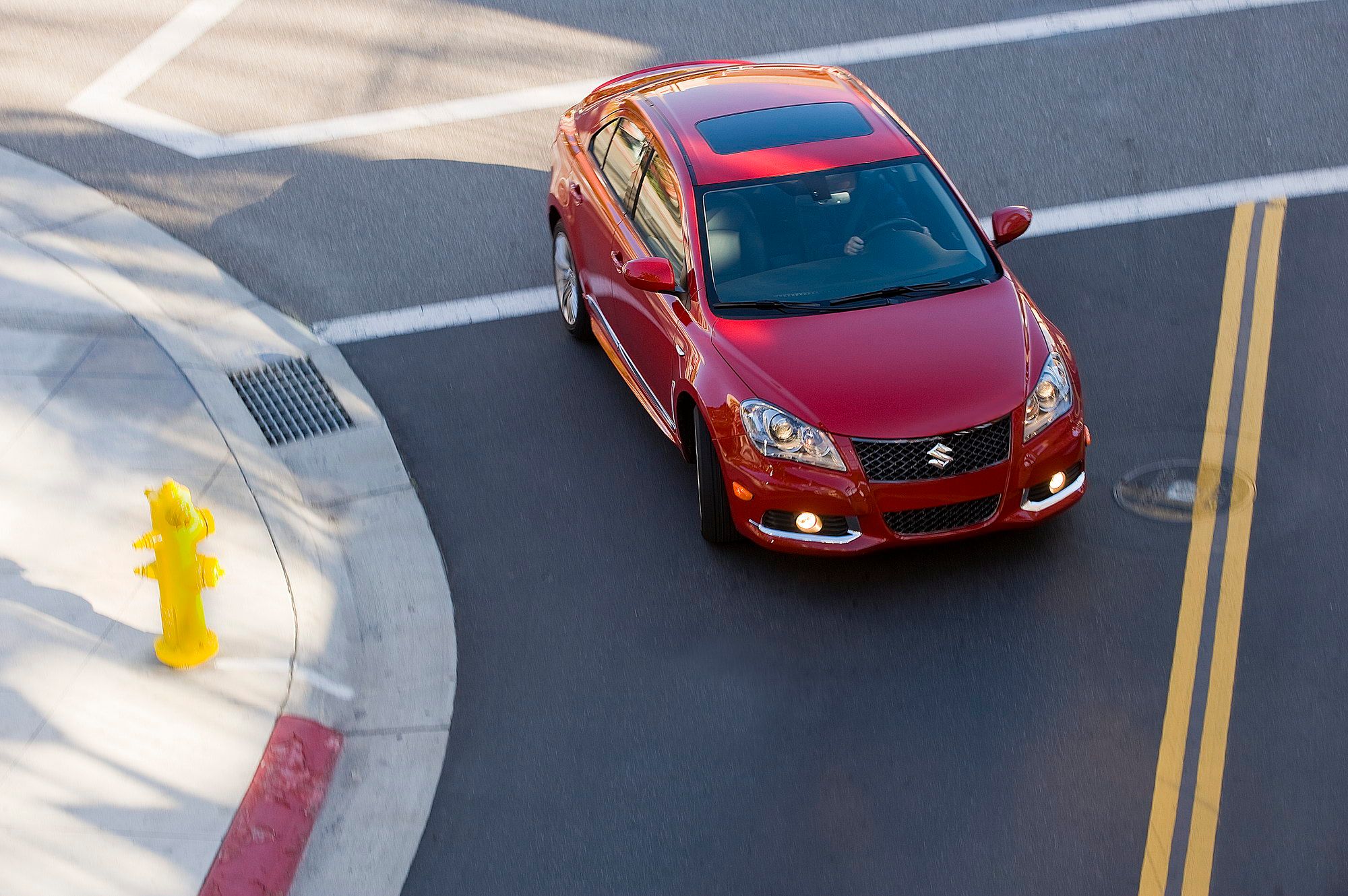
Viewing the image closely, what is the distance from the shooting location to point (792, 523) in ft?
25.0

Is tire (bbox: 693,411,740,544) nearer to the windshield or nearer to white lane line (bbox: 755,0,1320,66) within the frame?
the windshield

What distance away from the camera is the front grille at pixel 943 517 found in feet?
24.5

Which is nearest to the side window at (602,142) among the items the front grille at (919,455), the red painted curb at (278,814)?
the front grille at (919,455)

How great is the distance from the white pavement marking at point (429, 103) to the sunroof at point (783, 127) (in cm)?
451

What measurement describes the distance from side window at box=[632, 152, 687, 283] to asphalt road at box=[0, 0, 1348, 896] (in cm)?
123

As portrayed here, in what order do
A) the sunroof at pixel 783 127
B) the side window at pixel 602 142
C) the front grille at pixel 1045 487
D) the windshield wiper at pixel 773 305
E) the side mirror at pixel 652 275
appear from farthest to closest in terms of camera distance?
the side window at pixel 602 142 < the sunroof at pixel 783 127 < the side mirror at pixel 652 275 < the windshield wiper at pixel 773 305 < the front grille at pixel 1045 487

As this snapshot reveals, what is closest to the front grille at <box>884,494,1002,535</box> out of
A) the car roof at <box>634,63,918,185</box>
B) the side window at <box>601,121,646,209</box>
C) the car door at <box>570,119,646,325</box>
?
the car roof at <box>634,63,918,185</box>

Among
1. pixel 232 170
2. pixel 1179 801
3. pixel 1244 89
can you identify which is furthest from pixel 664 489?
pixel 1244 89

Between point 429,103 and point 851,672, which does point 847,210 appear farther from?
point 429,103

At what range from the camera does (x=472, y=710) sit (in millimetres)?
7297

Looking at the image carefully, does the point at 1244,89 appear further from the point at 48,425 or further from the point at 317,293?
the point at 48,425

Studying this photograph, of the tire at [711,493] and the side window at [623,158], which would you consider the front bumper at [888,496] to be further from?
the side window at [623,158]

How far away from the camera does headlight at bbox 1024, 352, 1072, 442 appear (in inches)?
297

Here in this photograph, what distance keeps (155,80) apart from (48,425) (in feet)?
18.2
